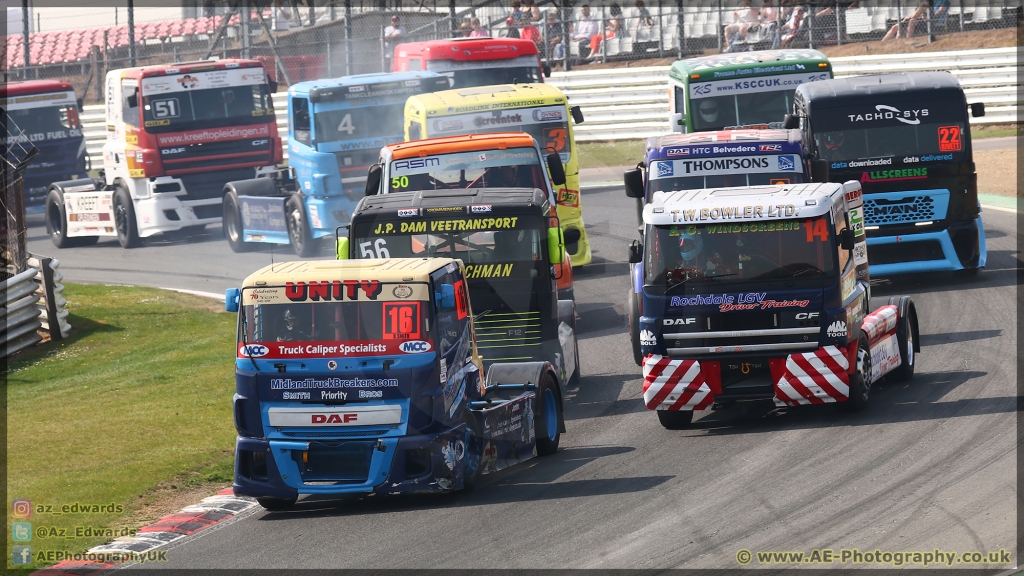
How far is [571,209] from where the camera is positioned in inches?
768

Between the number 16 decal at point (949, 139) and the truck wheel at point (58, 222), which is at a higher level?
the number 16 decal at point (949, 139)

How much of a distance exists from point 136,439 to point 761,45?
22.2m

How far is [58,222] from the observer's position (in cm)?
2738

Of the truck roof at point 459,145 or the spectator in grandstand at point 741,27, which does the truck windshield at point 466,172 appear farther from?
the spectator in grandstand at point 741,27

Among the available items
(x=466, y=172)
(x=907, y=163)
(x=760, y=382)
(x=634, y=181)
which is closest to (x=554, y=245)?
(x=760, y=382)

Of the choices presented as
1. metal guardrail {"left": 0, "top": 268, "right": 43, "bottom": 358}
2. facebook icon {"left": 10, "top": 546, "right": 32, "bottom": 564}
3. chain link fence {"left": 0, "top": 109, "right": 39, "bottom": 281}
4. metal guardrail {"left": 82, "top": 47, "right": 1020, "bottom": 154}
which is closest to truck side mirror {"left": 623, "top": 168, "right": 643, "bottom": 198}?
chain link fence {"left": 0, "top": 109, "right": 39, "bottom": 281}

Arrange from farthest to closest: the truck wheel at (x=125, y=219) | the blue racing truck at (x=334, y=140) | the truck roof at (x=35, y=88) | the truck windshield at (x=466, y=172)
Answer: the truck roof at (x=35, y=88) < the truck wheel at (x=125, y=219) < the blue racing truck at (x=334, y=140) < the truck windshield at (x=466, y=172)

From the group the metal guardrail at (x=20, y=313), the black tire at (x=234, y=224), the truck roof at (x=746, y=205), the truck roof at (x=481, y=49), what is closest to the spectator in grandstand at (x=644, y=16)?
the truck roof at (x=481, y=49)

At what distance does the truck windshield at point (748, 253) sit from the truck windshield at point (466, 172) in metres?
5.07

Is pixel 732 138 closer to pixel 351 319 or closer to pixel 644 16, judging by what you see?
pixel 351 319

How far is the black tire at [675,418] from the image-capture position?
1218cm

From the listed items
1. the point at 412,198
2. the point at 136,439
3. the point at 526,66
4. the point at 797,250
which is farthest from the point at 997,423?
the point at 526,66

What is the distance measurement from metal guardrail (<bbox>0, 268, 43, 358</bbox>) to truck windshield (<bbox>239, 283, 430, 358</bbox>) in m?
8.78

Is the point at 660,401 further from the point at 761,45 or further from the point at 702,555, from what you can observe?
the point at 761,45
